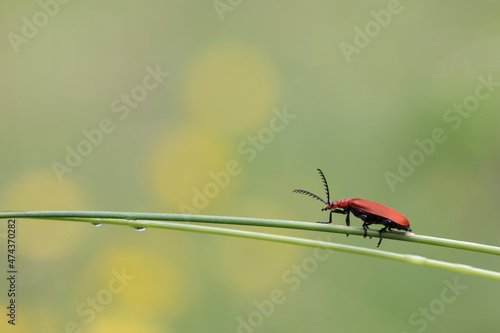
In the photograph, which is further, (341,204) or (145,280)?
(145,280)

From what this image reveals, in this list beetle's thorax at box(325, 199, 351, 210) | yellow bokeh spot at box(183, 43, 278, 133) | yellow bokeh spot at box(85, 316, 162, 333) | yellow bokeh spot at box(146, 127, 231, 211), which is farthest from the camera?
yellow bokeh spot at box(183, 43, 278, 133)

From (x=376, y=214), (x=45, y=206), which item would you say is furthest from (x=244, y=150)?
(x=376, y=214)

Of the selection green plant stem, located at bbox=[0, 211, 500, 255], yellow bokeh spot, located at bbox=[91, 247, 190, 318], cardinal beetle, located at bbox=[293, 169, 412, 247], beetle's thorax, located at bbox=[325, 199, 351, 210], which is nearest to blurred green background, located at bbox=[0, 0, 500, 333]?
yellow bokeh spot, located at bbox=[91, 247, 190, 318]

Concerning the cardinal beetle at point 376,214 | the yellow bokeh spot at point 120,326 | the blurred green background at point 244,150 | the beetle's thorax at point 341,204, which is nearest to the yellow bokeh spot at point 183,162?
the blurred green background at point 244,150

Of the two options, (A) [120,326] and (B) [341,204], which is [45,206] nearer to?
(A) [120,326]

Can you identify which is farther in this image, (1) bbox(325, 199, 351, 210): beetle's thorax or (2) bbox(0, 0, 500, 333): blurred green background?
(2) bbox(0, 0, 500, 333): blurred green background

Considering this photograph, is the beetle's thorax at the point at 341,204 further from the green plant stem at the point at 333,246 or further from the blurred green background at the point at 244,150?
the blurred green background at the point at 244,150

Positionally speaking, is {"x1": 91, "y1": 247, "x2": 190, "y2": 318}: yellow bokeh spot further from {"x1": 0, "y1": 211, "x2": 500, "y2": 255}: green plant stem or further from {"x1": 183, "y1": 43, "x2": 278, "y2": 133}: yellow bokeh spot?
{"x1": 0, "y1": 211, "x2": 500, "y2": 255}: green plant stem
